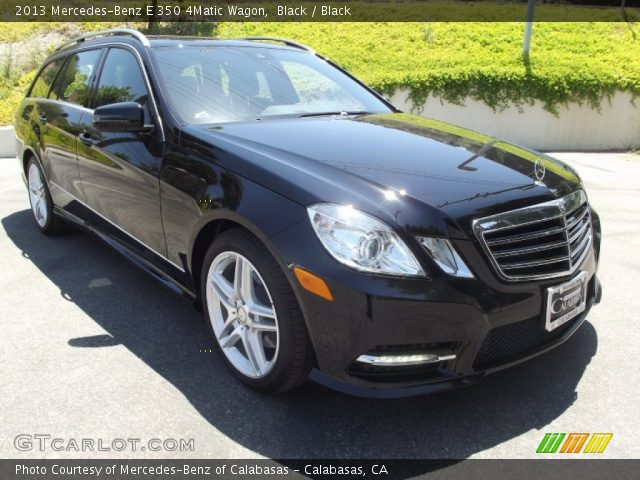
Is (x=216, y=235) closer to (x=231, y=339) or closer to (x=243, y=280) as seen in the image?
(x=243, y=280)

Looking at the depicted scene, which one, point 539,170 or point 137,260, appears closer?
point 539,170

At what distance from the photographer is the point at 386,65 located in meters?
13.6

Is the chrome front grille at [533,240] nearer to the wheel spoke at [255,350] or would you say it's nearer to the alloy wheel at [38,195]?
the wheel spoke at [255,350]

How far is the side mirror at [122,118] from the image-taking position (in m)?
2.99

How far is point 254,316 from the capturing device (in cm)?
259

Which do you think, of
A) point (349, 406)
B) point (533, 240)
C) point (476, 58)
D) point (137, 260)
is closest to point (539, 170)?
point (533, 240)

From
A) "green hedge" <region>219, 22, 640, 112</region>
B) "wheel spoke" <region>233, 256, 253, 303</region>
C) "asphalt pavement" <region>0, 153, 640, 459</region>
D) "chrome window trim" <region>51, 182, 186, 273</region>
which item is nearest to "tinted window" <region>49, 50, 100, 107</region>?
"chrome window trim" <region>51, 182, 186, 273</region>

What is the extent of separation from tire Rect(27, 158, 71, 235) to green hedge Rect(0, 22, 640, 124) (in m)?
7.33

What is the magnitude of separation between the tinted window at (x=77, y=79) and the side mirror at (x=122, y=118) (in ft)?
3.57

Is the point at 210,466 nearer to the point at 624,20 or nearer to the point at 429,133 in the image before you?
the point at 429,133

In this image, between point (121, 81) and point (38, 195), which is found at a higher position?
point (121, 81)

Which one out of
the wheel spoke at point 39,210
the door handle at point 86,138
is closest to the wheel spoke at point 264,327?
the door handle at point 86,138

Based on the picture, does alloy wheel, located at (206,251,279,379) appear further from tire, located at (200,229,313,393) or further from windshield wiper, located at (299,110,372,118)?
windshield wiper, located at (299,110,372,118)

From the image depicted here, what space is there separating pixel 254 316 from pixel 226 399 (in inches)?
16.7
